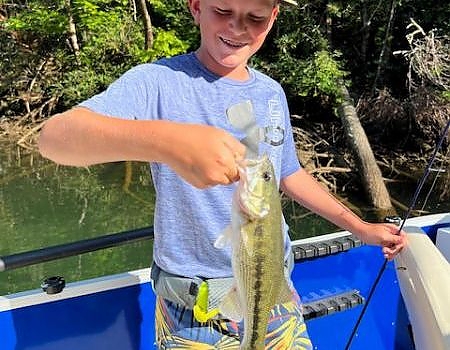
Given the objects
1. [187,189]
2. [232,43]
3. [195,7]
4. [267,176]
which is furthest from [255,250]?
[195,7]

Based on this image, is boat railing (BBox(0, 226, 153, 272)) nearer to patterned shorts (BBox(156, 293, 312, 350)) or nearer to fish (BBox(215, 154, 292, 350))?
patterned shorts (BBox(156, 293, 312, 350))

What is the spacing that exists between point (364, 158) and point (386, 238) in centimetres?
963

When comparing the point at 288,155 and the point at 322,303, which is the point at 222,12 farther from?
the point at 322,303

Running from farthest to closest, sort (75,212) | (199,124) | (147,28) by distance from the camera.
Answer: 1. (147,28)
2. (75,212)
3. (199,124)

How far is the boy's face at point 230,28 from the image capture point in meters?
1.52

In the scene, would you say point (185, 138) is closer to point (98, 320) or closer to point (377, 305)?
point (98, 320)

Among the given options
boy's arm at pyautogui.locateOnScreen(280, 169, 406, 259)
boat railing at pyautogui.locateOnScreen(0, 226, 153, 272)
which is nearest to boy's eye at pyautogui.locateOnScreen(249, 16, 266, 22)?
boy's arm at pyautogui.locateOnScreen(280, 169, 406, 259)

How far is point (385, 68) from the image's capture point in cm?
1388

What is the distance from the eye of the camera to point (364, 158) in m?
11.5

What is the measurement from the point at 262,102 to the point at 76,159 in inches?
23.0

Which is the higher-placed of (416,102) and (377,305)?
(377,305)

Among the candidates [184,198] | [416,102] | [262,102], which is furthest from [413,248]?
[416,102]

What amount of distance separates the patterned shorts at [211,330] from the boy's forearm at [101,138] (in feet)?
1.69

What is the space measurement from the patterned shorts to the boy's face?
25.3 inches
